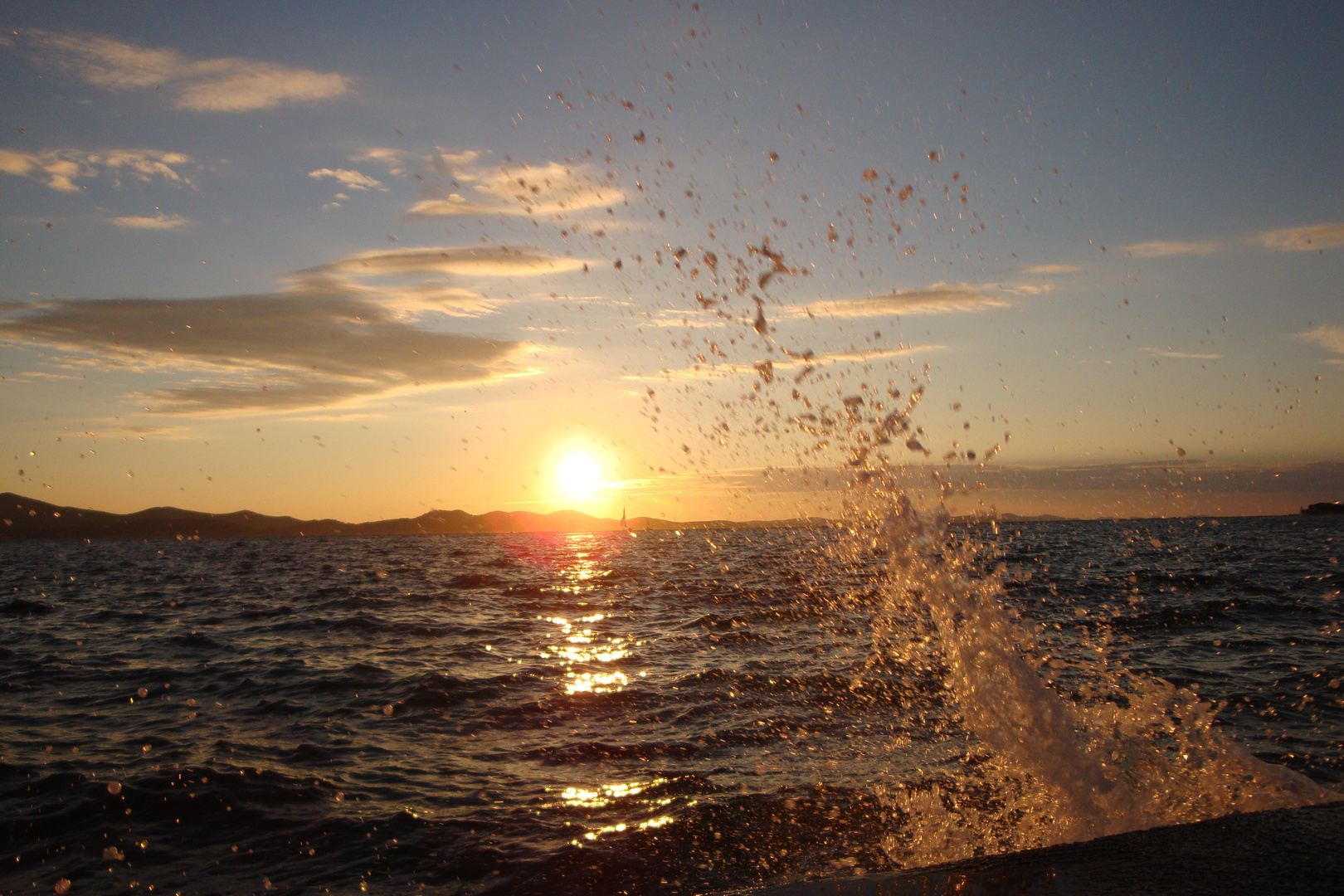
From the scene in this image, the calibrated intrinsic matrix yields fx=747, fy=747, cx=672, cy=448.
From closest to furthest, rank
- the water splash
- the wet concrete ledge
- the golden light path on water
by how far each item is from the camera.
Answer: the wet concrete ledge → the water splash → the golden light path on water

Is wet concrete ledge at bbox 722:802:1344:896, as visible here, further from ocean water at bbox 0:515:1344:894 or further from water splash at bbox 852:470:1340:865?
ocean water at bbox 0:515:1344:894

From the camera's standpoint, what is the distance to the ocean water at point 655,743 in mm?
5551

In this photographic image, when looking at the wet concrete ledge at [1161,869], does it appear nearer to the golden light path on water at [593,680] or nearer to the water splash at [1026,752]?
the water splash at [1026,752]

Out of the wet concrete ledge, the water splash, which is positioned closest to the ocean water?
the water splash

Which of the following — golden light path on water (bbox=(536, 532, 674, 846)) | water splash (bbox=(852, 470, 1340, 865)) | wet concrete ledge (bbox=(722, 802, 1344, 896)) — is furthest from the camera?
golden light path on water (bbox=(536, 532, 674, 846))

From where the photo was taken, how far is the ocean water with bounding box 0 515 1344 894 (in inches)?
219

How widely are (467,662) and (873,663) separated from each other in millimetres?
6701

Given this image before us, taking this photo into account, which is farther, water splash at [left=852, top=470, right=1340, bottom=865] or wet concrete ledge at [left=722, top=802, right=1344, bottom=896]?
water splash at [left=852, top=470, right=1340, bottom=865]

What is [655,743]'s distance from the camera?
322 inches

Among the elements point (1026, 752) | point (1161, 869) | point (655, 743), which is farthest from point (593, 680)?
point (1161, 869)

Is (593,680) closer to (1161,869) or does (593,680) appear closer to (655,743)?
(655,743)

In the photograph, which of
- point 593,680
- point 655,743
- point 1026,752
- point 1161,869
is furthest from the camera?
point 593,680

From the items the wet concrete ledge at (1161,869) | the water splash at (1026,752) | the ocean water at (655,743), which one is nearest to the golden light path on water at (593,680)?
the ocean water at (655,743)

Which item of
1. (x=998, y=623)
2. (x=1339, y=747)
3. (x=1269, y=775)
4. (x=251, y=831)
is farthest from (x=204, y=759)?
(x=1339, y=747)
